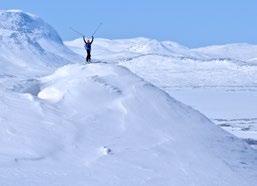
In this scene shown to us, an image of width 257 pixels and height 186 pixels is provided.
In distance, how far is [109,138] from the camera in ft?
63.5

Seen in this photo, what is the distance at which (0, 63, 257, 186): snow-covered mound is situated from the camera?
17375 millimetres

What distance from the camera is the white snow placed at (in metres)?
17.4

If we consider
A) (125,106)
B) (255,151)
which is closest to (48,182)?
(125,106)

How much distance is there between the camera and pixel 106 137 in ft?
63.6

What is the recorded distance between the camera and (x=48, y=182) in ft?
53.4

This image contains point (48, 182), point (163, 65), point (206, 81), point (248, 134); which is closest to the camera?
point (48, 182)

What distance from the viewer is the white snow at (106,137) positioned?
17.4 meters

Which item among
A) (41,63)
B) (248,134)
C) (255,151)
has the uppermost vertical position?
(255,151)

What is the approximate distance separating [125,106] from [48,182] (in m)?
5.25

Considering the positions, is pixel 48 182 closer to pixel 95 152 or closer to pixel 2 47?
pixel 95 152

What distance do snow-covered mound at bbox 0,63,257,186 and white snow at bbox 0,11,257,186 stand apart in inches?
1.1

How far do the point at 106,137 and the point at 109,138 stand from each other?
10cm

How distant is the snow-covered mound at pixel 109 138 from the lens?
17.4m

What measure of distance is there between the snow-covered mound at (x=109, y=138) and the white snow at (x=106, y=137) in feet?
0.09
